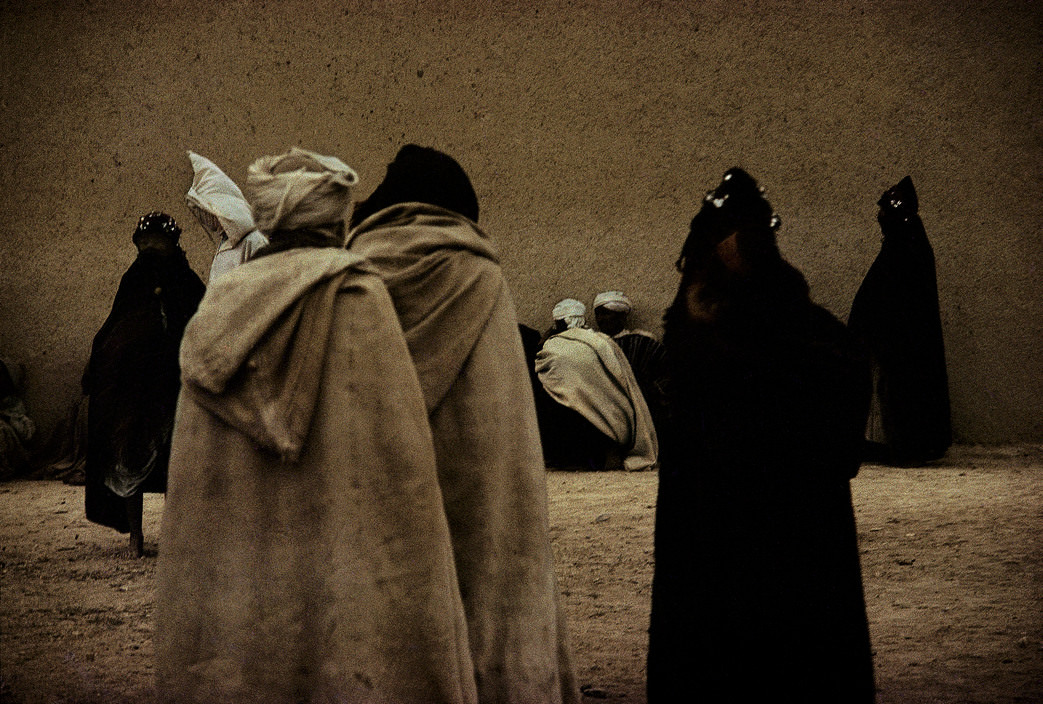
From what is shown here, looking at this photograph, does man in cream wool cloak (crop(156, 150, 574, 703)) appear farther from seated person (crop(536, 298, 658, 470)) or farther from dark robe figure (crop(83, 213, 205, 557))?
seated person (crop(536, 298, 658, 470))

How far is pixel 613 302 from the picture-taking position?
1071 cm

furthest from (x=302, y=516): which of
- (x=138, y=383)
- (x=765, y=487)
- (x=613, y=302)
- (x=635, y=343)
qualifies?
(x=613, y=302)

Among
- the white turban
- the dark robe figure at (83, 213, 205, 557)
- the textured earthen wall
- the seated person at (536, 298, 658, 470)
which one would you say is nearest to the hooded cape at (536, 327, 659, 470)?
the seated person at (536, 298, 658, 470)

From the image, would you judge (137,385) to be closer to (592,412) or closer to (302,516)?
(302,516)

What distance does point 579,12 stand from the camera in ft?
36.4

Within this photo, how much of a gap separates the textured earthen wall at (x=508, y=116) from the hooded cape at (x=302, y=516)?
28.6 ft

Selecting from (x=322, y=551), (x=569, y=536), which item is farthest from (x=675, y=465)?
(x=569, y=536)

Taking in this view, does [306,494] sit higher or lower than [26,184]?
lower

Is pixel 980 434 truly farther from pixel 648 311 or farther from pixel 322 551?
pixel 322 551

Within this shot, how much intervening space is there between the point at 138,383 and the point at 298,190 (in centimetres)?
373

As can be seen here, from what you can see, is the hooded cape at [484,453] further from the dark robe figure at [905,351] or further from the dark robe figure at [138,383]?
the dark robe figure at [905,351]

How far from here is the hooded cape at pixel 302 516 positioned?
8.18 ft

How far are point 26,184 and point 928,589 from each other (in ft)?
29.9

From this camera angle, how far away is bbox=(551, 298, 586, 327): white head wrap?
34.2 ft
